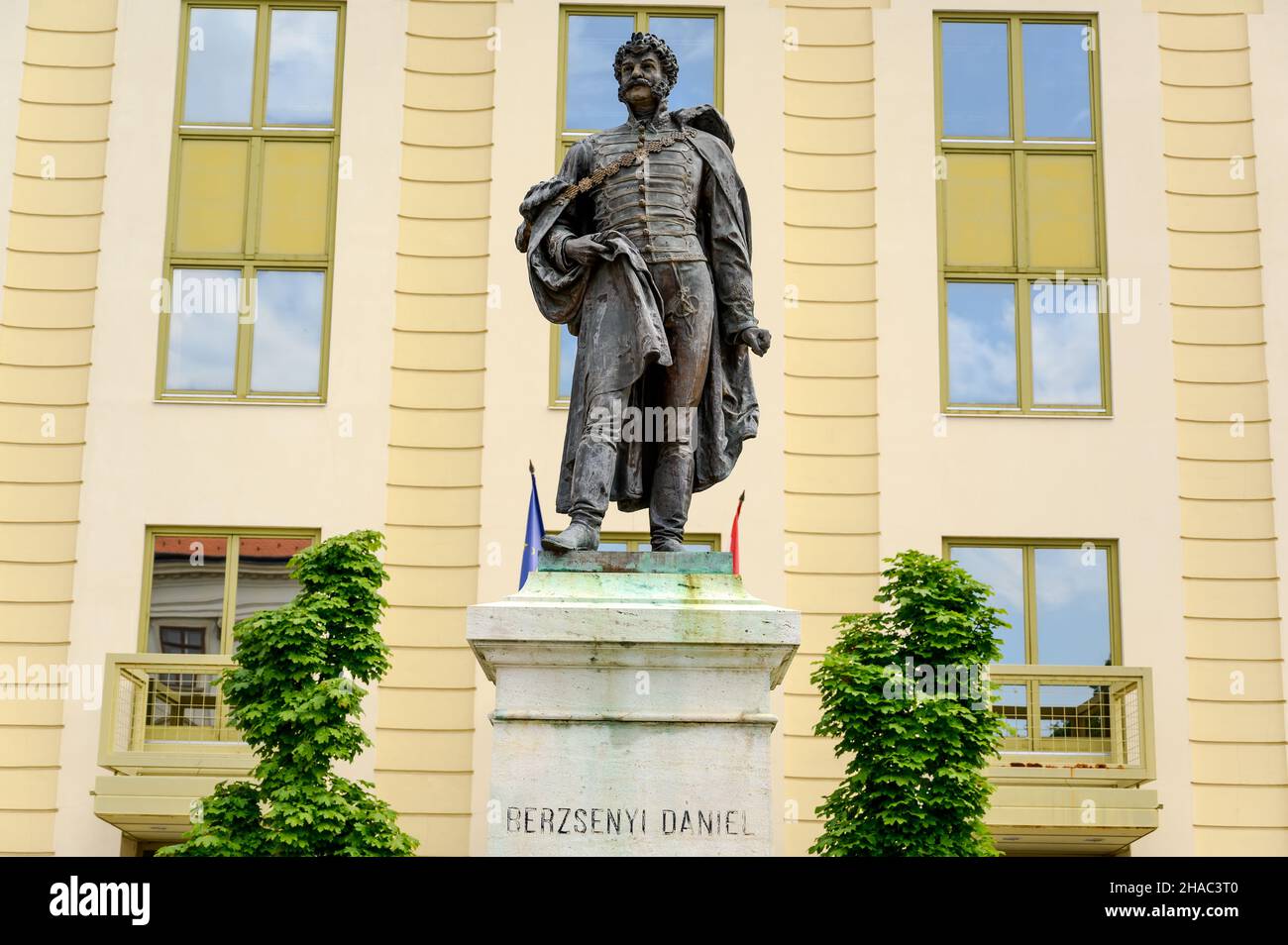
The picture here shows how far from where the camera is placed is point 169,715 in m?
22.7

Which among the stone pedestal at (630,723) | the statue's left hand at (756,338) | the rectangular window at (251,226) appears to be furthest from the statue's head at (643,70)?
the rectangular window at (251,226)

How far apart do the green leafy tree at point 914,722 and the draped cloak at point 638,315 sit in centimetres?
769

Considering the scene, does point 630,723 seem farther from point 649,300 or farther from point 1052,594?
point 1052,594

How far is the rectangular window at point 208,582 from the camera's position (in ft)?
→ 76.0

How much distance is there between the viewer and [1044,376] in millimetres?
24172

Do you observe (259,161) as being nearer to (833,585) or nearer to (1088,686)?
(833,585)

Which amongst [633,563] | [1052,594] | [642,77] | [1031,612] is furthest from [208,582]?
[633,563]

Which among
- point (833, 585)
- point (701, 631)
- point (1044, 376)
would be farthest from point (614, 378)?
point (1044, 376)

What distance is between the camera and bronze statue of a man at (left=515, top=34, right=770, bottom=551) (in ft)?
35.2

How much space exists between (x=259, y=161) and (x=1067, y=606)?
1189cm

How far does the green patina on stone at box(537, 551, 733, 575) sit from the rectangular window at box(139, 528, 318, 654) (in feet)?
44.4

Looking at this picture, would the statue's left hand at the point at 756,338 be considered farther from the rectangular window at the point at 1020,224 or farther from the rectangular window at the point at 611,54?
the rectangular window at the point at 611,54

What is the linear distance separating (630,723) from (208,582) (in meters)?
14.4

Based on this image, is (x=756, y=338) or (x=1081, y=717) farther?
(x=1081, y=717)
